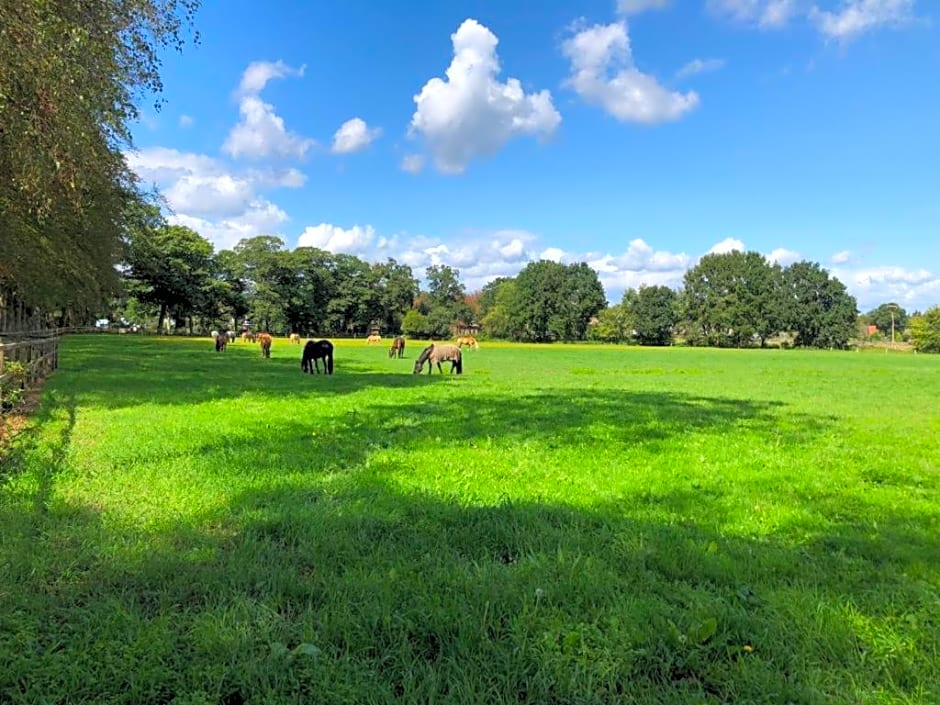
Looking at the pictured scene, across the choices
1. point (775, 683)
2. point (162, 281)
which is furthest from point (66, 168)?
point (162, 281)

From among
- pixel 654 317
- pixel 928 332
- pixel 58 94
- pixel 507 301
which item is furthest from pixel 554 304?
pixel 58 94

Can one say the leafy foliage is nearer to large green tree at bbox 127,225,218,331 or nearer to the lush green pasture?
the lush green pasture

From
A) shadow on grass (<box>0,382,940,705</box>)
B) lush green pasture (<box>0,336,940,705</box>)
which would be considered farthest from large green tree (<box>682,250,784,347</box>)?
shadow on grass (<box>0,382,940,705</box>)

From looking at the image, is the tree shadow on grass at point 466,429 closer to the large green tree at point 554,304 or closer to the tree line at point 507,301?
the tree line at point 507,301

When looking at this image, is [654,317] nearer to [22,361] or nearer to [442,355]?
[442,355]

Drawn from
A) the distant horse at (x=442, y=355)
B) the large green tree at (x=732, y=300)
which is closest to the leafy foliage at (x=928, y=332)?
the large green tree at (x=732, y=300)

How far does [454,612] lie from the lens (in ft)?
11.1

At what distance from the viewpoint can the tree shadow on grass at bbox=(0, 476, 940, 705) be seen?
9.06ft

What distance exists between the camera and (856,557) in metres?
4.46

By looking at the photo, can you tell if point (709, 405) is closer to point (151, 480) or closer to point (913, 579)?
point (913, 579)

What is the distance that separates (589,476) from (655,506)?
122 cm

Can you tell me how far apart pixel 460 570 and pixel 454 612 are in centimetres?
58

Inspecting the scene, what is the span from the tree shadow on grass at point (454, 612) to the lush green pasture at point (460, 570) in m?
0.02

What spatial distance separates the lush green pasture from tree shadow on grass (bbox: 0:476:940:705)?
0.05 feet
